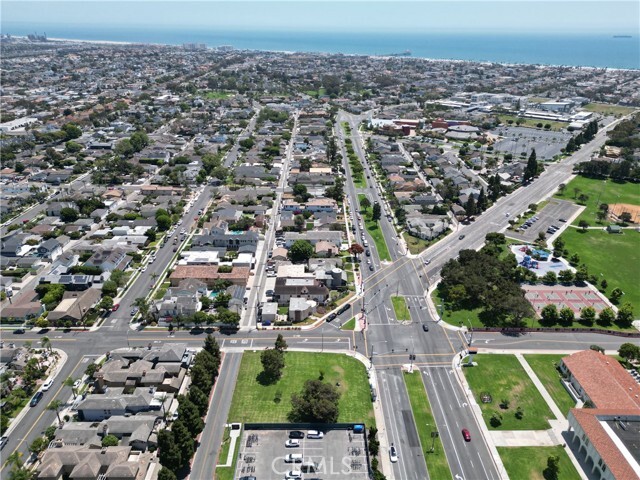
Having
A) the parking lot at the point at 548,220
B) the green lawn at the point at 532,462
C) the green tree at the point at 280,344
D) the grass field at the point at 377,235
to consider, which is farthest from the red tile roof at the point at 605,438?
the parking lot at the point at 548,220

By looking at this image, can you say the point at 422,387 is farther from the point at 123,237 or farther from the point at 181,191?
the point at 181,191

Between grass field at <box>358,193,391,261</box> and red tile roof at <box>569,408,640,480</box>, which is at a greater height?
red tile roof at <box>569,408,640,480</box>

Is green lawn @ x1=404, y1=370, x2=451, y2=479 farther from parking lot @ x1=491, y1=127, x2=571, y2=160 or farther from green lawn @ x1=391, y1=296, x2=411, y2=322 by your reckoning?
parking lot @ x1=491, y1=127, x2=571, y2=160

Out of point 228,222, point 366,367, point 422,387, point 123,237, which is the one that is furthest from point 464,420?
point 123,237

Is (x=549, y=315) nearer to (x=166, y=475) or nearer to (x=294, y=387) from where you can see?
(x=294, y=387)

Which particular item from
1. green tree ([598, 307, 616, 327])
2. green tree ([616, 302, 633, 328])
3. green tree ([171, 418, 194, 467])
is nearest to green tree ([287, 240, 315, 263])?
green tree ([171, 418, 194, 467])
